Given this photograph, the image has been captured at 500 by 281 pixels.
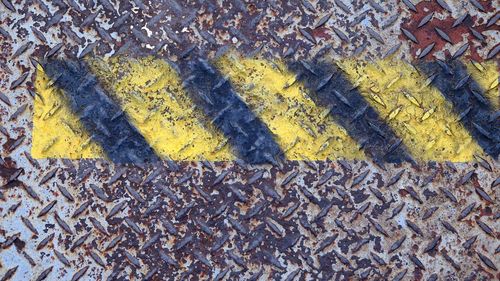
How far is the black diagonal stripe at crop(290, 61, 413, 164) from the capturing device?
2.23 metres

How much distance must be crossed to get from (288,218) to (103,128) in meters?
0.72

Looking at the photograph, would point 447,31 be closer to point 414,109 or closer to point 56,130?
point 414,109

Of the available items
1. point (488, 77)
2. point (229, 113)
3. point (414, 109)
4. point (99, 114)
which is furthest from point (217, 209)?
point (488, 77)

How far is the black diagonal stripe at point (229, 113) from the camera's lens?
2227 mm

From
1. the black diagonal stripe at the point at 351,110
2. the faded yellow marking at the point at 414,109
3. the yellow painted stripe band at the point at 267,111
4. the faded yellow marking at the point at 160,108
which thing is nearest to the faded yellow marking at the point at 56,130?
the yellow painted stripe band at the point at 267,111

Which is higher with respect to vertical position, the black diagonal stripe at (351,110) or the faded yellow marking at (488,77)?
the black diagonal stripe at (351,110)

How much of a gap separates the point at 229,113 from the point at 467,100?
85 cm

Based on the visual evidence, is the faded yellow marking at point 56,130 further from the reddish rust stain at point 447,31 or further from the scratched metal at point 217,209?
the reddish rust stain at point 447,31

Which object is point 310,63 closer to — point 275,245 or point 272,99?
point 272,99

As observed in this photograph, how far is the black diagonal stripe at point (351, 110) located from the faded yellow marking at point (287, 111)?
29 millimetres

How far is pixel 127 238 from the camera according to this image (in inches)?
86.2

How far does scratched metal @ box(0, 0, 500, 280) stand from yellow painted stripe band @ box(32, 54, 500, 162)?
0.14 feet

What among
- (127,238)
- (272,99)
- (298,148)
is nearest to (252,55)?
(272,99)

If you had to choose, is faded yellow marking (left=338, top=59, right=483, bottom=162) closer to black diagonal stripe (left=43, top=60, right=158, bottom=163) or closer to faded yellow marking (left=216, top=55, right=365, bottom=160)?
faded yellow marking (left=216, top=55, right=365, bottom=160)
